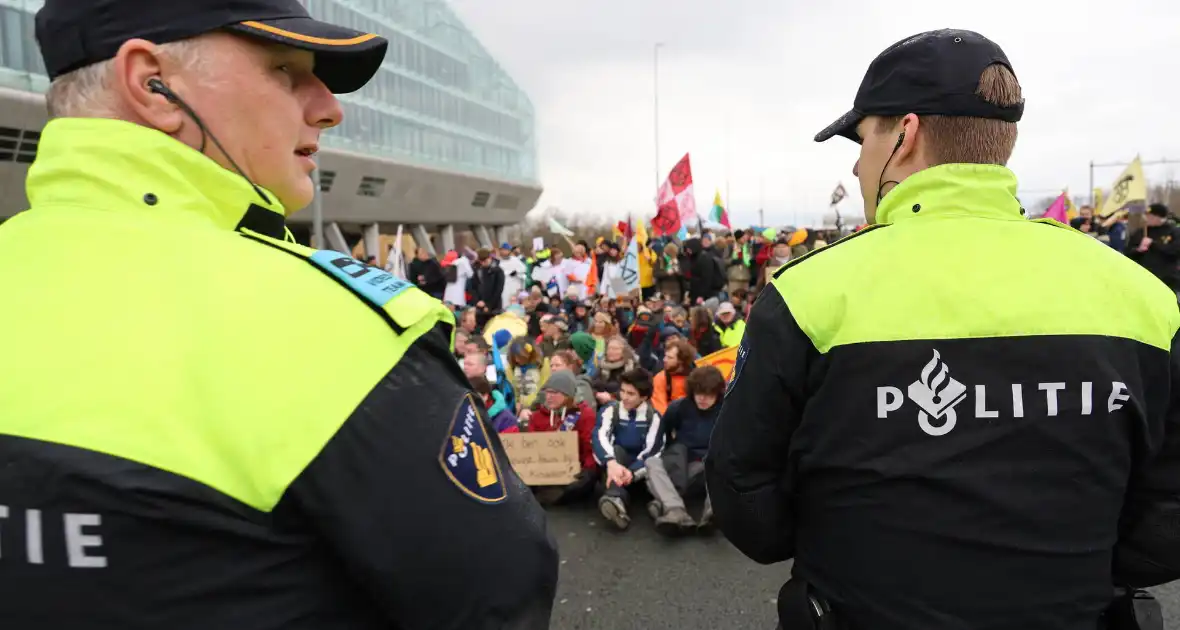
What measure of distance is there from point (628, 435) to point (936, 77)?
195 inches

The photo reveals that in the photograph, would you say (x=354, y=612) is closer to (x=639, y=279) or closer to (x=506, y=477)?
(x=506, y=477)

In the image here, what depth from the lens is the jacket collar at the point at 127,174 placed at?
0.97 m

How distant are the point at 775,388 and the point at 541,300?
439 inches

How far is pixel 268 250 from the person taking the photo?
0.95 metres

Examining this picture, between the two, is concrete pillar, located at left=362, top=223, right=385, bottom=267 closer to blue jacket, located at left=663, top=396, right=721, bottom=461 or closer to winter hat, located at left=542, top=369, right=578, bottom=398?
winter hat, located at left=542, top=369, right=578, bottom=398

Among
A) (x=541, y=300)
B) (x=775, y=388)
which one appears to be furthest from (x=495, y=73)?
(x=775, y=388)

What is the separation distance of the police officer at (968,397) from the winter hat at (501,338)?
7.95 m

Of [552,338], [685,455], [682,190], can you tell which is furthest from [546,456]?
[682,190]

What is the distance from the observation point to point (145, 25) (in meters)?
1.03

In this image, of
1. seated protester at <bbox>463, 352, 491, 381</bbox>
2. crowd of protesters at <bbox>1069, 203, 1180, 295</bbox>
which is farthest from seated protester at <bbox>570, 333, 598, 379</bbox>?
crowd of protesters at <bbox>1069, 203, 1180, 295</bbox>

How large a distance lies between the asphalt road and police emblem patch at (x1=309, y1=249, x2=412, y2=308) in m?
3.46

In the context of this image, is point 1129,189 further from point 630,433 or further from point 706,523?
point 706,523

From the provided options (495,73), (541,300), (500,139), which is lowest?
(541,300)

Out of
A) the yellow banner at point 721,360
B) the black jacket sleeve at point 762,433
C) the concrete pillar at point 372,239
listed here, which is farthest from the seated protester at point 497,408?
the concrete pillar at point 372,239
